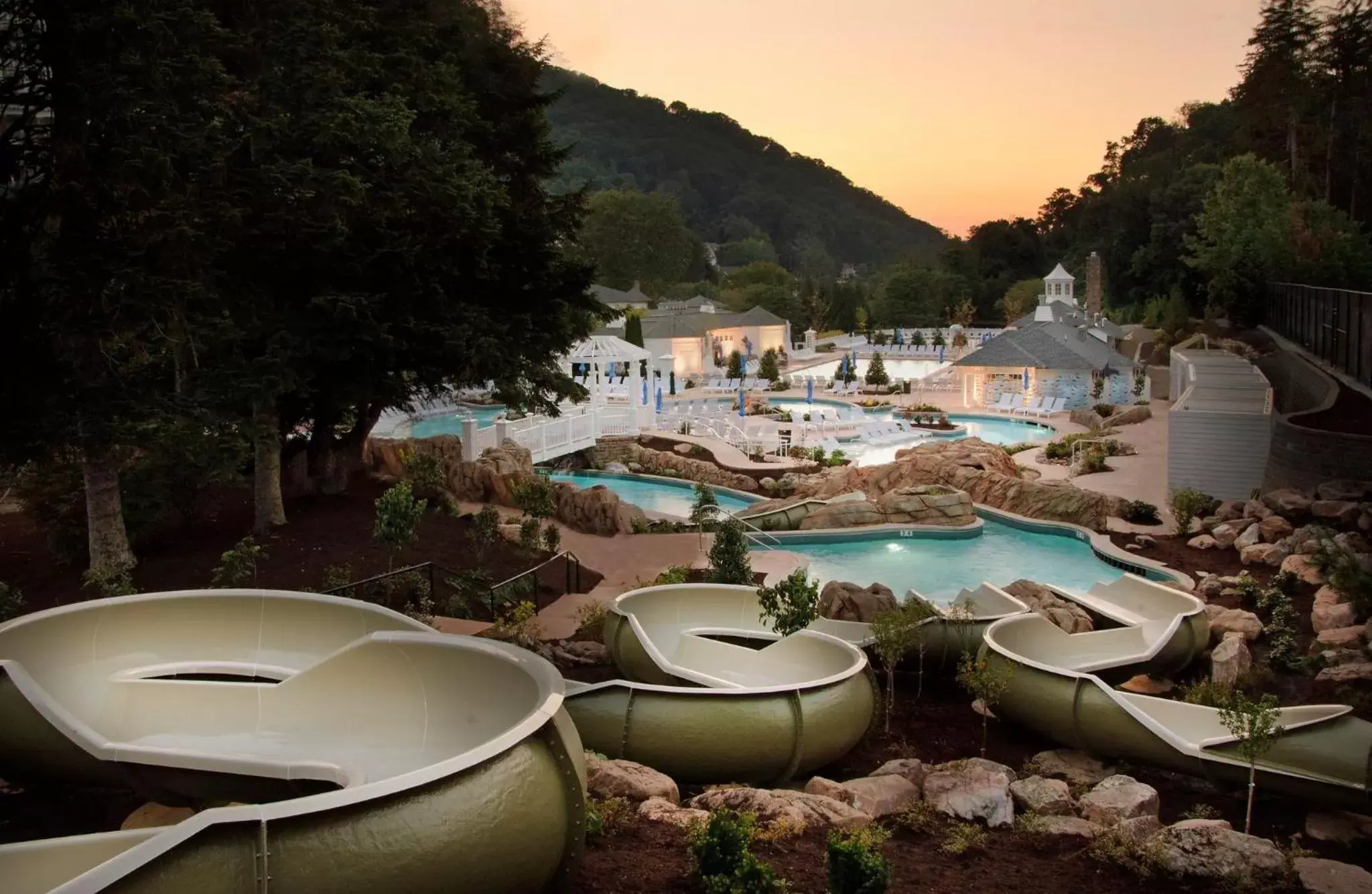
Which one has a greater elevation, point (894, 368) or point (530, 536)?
point (894, 368)

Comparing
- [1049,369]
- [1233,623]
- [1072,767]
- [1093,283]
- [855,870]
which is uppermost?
[1093,283]

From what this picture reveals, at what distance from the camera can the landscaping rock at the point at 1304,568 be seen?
40.7ft

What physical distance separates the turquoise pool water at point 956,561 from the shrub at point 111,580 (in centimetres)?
886

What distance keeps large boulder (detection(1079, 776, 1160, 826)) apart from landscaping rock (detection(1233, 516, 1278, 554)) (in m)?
8.51

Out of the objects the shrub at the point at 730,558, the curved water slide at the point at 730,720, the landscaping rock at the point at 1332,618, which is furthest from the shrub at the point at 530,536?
the landscaping rock at the point at 1332,618

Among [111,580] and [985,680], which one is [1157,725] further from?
[111,580]

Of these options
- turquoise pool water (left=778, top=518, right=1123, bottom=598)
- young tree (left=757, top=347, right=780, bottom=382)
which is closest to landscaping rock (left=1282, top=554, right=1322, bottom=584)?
turquoise pool water (left=778, top=518, right=1123, bottom=598)

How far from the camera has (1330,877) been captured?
18.0 feet

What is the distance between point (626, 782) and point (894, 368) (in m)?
48.2

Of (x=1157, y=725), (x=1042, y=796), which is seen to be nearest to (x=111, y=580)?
(x=1042, y=796)

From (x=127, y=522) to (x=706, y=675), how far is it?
7314 millimetres

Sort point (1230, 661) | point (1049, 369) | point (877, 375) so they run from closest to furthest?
1. point (1230, 661)
2. point (1049, 369)
3. point (877, 375)

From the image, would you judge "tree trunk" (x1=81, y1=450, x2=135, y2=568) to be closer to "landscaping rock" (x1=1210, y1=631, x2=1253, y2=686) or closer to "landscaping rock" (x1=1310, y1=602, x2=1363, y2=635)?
"landscaping rock" (x1=1210, y1=631, x2=1253, y2=686)

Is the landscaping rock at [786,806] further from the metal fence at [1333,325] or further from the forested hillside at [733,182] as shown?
the forested hillside at [733,182]
